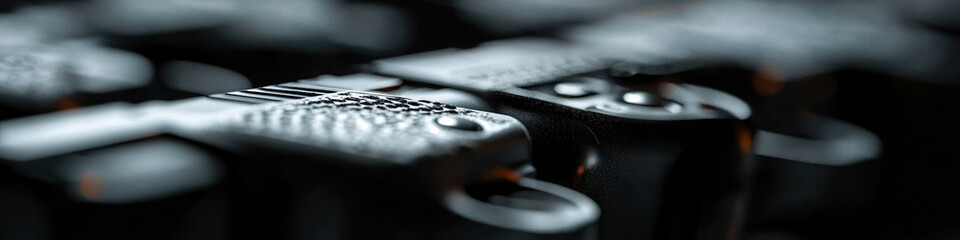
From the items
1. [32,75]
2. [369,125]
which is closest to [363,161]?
[369,125]

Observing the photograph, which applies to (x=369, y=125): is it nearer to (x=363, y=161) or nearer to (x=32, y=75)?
(x=363, y=161)

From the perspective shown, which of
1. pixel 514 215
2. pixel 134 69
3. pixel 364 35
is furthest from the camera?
pixel 364 35

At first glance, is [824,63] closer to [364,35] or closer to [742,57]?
[742,57]

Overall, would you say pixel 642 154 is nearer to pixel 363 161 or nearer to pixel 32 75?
pixel 363 161

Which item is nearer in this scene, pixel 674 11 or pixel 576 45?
pixel 576 45

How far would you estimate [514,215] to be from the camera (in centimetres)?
23

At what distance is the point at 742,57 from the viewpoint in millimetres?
487

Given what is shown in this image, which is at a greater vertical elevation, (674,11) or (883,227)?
(674,11)

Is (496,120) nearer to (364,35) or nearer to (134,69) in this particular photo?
(134,69)

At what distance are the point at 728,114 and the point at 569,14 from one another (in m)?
0.33

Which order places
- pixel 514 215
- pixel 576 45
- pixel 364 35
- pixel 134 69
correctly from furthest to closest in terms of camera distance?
pixel 364 35 → pixel 576 45 → pixel 134 69 → pixel 514 215

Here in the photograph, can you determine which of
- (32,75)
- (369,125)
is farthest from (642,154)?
(32,75)

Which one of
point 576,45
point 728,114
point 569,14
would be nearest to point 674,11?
Result: point 569,14

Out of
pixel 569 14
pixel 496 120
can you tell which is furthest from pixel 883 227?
pixel 496 120
